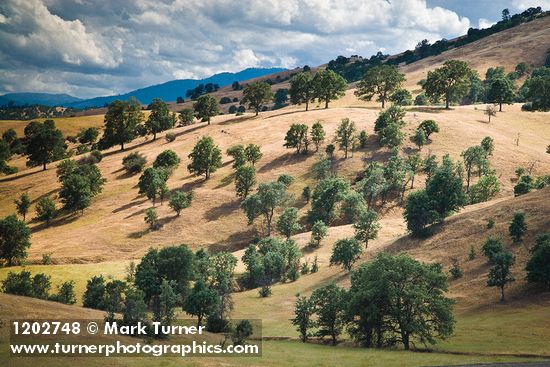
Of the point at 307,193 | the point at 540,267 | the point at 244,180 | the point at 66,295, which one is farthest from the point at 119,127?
the point at 540,267

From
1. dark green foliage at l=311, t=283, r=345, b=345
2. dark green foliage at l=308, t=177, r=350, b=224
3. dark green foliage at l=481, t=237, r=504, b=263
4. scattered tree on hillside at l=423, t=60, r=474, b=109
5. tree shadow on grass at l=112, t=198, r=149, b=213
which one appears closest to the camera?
dark green foliage at l=311, t=283, r=345, b=345

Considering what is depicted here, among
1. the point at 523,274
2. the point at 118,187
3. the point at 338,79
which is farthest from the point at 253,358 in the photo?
the point at 338,79

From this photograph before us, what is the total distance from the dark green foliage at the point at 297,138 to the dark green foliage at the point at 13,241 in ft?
258

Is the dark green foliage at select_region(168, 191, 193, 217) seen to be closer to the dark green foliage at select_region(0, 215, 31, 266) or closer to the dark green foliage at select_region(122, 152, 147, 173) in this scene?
the dark green foliage at select_region(122, 152, 147, 173)

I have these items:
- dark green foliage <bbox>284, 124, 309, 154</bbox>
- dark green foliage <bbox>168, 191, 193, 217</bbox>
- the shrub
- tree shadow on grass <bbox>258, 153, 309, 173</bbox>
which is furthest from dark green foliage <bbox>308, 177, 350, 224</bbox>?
the shrub

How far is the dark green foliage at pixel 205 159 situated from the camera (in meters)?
147

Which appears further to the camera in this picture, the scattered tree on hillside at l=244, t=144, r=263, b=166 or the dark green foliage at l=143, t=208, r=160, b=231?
the scattered tree on hillside at l=244, t=144, r=263, b=166

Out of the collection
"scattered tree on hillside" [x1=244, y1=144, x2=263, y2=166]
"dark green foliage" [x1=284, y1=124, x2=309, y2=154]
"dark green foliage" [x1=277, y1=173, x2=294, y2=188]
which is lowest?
"dark green foliage" [x1=277, y1=173, x2=294, y2=188]

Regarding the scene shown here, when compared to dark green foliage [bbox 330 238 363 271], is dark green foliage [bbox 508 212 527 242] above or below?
above

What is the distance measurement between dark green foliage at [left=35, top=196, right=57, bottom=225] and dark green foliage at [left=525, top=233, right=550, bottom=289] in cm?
11615

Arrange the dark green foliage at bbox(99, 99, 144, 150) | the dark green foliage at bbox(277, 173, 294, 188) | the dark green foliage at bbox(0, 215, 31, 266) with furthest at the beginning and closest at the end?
the dark green foliage at bbox(99, 99, 144, 150), the dark green foliage at bbox(277, 173, 294, 188), the dark green foliage at bbox(0, 215, 31, 266)

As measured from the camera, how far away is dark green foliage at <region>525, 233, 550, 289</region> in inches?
2682

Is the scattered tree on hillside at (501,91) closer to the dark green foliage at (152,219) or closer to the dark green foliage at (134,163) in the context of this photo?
the dark green foliage at (134,163)

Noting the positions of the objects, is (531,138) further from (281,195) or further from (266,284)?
(266,284)
